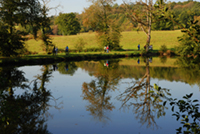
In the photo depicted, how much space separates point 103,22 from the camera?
53.5 metres

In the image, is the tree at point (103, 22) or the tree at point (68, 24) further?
the tree at point (68, 24)

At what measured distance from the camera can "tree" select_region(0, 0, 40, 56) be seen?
2850 centimetres

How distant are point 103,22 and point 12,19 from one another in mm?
27409

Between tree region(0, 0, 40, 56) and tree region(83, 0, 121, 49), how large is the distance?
21.6 m

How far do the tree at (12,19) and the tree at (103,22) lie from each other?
21608 millimetres

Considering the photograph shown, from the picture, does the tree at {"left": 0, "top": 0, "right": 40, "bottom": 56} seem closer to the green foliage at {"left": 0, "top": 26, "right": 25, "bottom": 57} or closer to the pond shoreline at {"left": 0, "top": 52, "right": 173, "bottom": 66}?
the green foliage at {"left": 0, "top": 26, "right": 25, "bottom": 57}

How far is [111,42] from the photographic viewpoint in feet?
168

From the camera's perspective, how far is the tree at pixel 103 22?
168ft

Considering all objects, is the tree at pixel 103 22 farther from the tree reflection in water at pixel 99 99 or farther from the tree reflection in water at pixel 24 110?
the tree reflection in water at pixel 24 110

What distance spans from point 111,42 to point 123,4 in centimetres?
984

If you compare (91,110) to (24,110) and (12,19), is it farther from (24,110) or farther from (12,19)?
(12,19)

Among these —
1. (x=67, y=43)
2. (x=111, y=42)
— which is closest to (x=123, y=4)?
(x=111, y=42)

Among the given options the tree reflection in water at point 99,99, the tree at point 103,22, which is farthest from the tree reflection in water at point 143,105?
the tree at point 103,22

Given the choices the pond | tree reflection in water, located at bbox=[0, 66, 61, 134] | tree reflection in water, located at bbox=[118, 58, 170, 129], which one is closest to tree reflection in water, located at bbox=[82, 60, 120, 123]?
the pond
